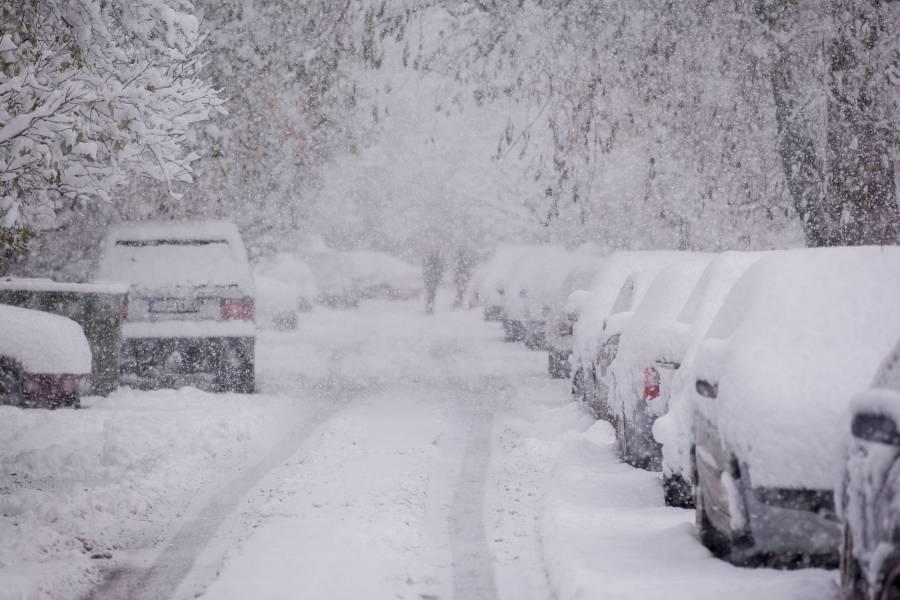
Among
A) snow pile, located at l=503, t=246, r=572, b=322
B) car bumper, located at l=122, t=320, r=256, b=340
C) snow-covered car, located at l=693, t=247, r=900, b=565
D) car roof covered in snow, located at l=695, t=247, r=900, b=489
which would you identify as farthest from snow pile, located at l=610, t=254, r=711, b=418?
snow pile, located at l=503, t=246, r=572, b=322

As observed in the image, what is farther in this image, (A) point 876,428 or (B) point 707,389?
(B) point 707,389

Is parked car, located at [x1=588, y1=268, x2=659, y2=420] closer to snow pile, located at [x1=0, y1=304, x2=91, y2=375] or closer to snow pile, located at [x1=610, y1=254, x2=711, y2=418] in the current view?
snow pile, located at [x1=610, y1=254, x2=711, y2=418]

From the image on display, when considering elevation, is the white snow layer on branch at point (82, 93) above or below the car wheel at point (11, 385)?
above

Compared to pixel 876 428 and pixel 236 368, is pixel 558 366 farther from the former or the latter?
pixel 876 428

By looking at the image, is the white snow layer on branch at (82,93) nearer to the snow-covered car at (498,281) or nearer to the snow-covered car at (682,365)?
the snow-covered car at (682,365)

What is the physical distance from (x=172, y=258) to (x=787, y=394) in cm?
1095

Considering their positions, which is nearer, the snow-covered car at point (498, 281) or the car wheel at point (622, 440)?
the car wheel at point (622, 440)

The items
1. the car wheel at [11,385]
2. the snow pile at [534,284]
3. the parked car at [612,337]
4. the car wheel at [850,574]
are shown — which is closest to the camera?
the car wheel at [850,574]

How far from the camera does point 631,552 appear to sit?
6.88 m

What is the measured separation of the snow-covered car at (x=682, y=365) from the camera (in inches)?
295

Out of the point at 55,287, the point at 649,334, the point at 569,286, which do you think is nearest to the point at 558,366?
the point at 569,286

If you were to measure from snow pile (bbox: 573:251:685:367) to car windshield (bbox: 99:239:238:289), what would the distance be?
4812mm

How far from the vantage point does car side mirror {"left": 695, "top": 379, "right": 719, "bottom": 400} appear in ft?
20.7

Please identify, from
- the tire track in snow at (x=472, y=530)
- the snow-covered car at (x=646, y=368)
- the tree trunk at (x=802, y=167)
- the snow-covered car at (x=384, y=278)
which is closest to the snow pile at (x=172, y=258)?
the tire track in snow at (x=472, y=530)
